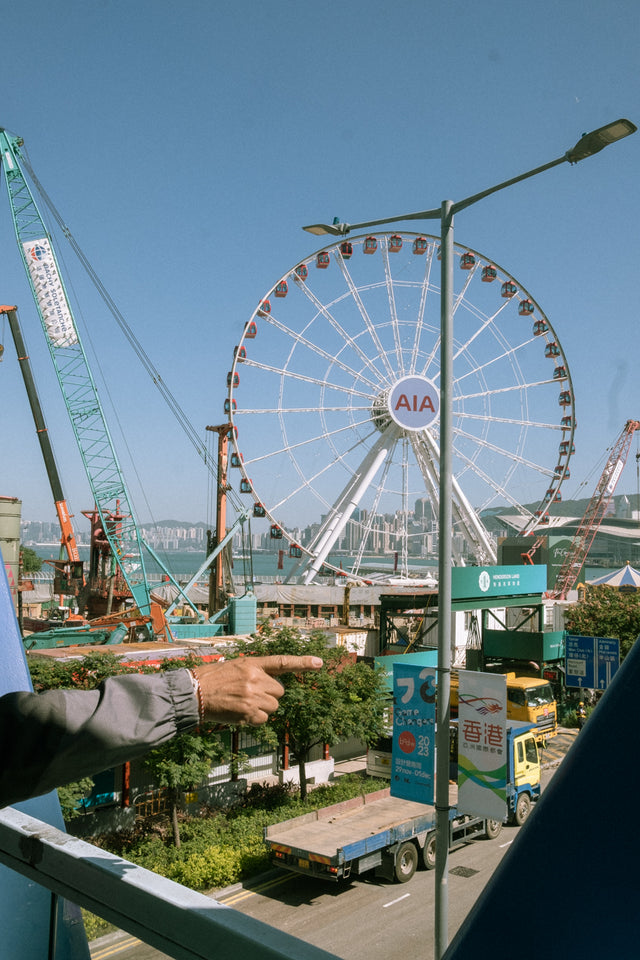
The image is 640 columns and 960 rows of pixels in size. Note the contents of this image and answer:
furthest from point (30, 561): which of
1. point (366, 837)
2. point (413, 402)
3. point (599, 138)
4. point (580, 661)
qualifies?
point (599, 138)

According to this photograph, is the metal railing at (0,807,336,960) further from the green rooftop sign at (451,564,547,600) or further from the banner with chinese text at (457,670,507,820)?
the green rooftop sign at (451,564,547,600)

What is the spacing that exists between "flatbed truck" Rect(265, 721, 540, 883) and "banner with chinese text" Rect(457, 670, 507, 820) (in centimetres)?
380

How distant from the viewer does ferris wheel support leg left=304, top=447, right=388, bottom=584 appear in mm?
32869

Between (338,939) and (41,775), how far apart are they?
1176cm

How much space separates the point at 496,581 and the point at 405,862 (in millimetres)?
11173

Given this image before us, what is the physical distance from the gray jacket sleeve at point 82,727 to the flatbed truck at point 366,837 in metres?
11.7

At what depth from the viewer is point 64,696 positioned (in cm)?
162

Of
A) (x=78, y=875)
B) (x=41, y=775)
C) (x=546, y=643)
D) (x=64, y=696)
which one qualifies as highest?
(x=64, y=696)

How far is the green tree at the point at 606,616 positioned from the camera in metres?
28.9

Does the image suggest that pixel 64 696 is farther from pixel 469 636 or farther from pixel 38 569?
pixel 38 569

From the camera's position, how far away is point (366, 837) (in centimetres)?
1344

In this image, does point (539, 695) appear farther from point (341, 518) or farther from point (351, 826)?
point (341, 518)

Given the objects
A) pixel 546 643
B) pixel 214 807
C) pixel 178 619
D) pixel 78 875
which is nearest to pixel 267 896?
pixel 214 807

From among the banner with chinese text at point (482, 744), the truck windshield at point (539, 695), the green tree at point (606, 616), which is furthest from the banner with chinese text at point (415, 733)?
the green tree at point (606, 616)
